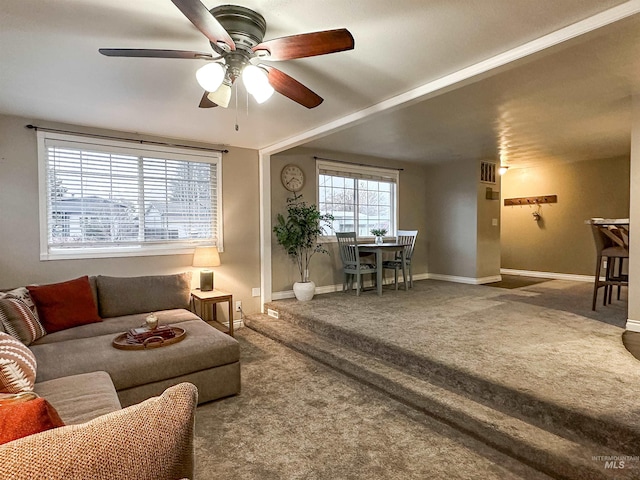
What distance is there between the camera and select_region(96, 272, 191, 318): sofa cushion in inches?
134

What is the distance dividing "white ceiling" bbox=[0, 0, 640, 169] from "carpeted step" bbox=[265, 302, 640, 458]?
201 cm

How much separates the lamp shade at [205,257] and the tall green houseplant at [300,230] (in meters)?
0.99

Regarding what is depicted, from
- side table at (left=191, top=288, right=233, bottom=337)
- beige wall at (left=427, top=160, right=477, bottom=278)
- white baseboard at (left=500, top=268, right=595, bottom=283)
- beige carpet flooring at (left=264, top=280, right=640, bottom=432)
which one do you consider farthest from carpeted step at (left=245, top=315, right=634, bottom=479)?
white baseboard at (left=500, top=268, right=595, bottom=283)

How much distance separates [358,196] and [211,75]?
438cm

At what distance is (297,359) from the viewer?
3.56 meters

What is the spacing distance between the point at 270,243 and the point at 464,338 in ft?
8.89

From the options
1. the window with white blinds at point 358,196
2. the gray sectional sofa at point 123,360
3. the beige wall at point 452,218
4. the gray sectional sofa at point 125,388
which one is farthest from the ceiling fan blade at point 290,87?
the beige wall at point 452,218

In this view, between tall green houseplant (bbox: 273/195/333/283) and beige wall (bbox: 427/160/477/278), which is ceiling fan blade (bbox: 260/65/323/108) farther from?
beige wall (bbox: 427/160/477/278)

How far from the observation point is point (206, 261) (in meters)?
4.05

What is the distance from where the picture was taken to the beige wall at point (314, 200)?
5.04m

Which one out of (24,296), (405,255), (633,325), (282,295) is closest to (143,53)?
A: (24,296)

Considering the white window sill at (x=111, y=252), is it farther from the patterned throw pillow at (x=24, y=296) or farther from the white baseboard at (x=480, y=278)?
the white baseboard at (x=480, y=278)

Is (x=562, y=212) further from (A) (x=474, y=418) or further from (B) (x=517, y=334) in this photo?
(A) (x=474, y=418)

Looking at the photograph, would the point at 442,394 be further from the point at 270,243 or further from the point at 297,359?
the point at 270,243
